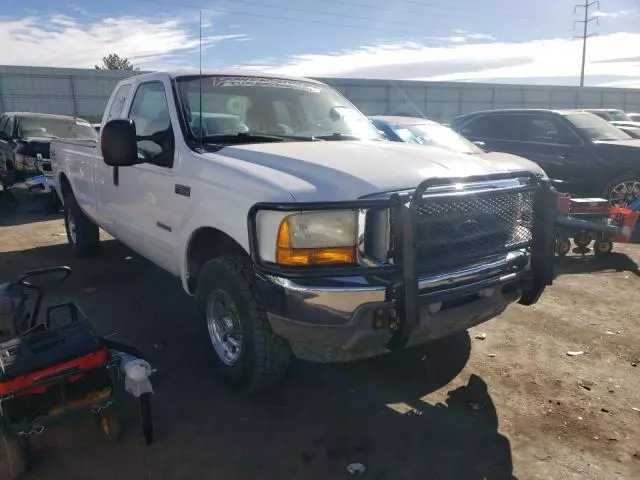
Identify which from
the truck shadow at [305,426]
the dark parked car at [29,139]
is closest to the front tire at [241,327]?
the truck shadow at [305,426]

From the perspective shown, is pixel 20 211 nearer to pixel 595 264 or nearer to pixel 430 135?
pixel 430 135

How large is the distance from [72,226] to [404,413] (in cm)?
507

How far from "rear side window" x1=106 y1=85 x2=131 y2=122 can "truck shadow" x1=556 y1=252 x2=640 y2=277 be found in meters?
4.92

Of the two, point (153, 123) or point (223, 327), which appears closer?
point (223, 327)

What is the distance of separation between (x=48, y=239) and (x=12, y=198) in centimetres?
339

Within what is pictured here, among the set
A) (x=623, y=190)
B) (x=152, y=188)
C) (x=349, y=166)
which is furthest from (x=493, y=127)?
(x=349, y=166)

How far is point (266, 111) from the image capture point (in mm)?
4238

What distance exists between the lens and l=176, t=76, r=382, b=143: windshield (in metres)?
3.96

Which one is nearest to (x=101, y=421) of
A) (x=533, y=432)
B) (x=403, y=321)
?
(x=403, y=321)

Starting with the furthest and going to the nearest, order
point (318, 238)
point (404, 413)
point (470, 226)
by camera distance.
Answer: point (404, 413) → point (470, 226) → point (318, 238)

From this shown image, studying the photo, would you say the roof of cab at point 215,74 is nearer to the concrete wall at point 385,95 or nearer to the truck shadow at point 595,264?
the truck shadow at point 595,264

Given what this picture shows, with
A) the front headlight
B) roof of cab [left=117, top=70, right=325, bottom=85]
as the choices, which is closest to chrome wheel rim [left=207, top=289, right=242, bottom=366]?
the front headlight

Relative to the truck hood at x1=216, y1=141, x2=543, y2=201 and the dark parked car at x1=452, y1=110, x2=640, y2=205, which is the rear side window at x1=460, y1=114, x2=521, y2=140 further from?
the truck hood at x1=216, y1=141, x2=543, y2=201

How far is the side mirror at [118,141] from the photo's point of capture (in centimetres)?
356
